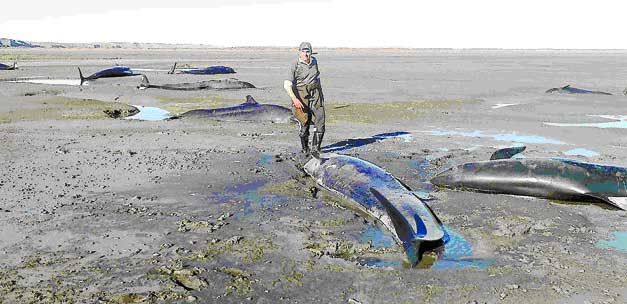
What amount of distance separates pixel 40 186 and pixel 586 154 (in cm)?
978

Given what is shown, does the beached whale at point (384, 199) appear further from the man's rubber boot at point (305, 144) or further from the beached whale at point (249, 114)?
the beached whale at point (249, 114)

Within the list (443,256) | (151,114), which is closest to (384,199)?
(443,256)

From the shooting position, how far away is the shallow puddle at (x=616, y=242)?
5734 millimetres

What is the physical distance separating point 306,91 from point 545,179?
4.64 m

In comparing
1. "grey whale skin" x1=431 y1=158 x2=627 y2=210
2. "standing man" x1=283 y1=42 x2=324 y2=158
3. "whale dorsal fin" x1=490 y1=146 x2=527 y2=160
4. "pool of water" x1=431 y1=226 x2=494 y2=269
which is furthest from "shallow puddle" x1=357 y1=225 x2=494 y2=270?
"standing man" x1=283 y1=42 x2=324 y2=158

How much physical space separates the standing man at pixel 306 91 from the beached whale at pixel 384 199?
1.59 meters

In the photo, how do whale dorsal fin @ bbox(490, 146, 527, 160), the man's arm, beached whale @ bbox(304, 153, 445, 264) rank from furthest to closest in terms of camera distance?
the man's arm < whale dorsal fin @ bbox(490, 146, 527, 160) < beached whale @ bbox(304, 153, 445, 264)

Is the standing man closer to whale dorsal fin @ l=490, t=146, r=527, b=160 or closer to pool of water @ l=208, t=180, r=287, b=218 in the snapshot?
pool of water @ l=208, t=180, r=287, b=218

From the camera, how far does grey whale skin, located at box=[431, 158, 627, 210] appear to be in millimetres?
7188

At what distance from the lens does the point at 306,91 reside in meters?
10.4

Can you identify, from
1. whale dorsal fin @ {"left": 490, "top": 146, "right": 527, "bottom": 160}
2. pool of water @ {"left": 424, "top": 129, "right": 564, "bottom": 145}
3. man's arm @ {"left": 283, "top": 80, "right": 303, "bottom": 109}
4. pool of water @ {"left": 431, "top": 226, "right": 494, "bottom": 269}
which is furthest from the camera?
pool of water @ {"left": 424, "top": 129, "right": 564, "bottom": 145}

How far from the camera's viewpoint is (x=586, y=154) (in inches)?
420

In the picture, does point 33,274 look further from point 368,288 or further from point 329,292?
point 368,288

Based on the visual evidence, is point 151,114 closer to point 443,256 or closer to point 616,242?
point 443,256
